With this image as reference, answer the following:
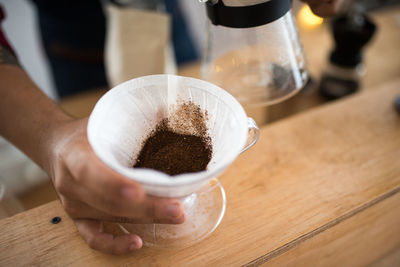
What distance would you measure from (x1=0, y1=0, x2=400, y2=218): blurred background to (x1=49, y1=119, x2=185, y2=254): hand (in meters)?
0.29

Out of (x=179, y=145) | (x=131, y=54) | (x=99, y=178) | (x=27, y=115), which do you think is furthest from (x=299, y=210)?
(x=131, y=54)

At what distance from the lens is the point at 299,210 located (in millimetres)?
500

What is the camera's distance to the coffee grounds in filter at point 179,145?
0.41 metres

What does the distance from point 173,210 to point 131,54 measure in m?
0.61

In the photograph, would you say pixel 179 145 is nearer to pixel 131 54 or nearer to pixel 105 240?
pixel 105 240

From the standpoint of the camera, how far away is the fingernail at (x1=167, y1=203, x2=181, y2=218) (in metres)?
0.36

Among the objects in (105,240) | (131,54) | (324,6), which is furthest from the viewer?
(131,54)

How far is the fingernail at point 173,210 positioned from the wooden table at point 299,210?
12 cm

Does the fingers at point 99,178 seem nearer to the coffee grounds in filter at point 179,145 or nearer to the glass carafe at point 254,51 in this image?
the coffee grounds in filter at point 179,145

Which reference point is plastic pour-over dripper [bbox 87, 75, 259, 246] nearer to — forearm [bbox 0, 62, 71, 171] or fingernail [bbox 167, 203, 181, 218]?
fingernail [bbox 167, 203, 181, 218]

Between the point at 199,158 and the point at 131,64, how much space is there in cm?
55

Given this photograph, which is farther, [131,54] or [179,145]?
[131,54]

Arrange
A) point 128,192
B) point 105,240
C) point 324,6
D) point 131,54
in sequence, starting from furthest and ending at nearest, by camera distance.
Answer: point 131,54 < point 324,6 < point 105,240 < point 128,192

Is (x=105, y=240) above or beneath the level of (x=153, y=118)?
beneath
